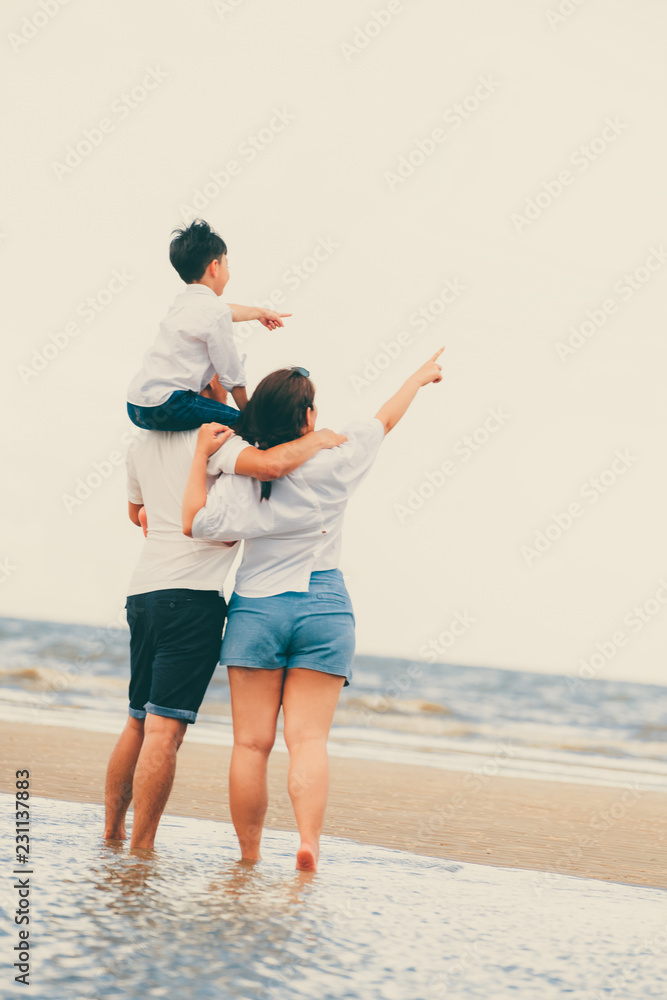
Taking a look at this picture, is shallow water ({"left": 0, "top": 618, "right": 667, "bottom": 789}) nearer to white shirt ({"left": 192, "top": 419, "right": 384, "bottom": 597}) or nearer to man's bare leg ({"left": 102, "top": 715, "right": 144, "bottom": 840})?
man's bare leg ({"left": 102, "top": 715, "right": 144, "bottom": 840})

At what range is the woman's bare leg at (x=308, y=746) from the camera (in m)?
2.72

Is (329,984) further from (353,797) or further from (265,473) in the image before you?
(353,797)

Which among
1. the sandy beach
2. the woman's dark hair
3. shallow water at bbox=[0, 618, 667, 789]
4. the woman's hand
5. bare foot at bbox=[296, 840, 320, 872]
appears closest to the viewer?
bare foot at bbox=[296, 840, 320, 872]

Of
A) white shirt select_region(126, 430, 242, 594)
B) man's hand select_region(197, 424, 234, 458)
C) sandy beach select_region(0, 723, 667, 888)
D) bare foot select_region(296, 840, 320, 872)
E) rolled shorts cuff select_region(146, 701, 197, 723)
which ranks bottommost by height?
sandy beach select_region(0, 723, 667, 888)

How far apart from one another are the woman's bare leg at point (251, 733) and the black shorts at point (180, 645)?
0.12 meters

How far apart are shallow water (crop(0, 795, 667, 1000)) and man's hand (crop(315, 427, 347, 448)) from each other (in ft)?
4.23

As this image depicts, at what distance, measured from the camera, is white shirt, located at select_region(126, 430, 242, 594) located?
9.45 feet

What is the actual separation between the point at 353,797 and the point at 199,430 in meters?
3.10

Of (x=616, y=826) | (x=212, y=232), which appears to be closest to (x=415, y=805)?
(x=616, y=826)

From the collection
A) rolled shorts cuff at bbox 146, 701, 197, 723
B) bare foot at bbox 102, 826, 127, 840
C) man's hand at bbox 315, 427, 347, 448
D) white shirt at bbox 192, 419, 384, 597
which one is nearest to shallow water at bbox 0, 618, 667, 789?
bare foot at bbox 102, 826, 127, 840

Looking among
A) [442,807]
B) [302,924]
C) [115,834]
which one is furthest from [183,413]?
[442,807]

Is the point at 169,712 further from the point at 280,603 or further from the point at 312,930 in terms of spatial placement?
the point at 312,930

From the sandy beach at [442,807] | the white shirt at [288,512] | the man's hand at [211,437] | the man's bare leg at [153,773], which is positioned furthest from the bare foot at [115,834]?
the man's hand at [211,437]

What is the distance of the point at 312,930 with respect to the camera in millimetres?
2115
